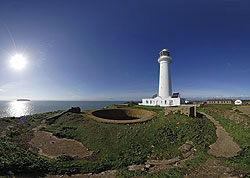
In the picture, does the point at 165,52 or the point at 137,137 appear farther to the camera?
the point at 165,52

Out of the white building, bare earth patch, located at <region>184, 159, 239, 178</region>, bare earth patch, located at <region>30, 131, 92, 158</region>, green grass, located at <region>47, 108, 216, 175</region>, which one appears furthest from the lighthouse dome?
bare earth patch, located at <region>30, 131, 92, 158</region>

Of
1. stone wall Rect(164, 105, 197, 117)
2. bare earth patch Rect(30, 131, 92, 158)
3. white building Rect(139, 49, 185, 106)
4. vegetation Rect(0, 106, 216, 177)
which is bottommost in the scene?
bare earth patch Rect(30, 131, 92, 158)

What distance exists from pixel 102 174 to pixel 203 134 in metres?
10.1

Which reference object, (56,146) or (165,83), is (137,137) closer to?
(56,146)

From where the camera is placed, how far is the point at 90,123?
15094mm

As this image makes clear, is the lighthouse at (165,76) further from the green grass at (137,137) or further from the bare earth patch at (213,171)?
the bare earth patch at (213,171)

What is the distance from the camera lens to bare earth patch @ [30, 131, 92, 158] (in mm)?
9625

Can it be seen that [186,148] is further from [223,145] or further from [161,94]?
[161,94]

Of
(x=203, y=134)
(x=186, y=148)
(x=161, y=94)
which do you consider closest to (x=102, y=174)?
(x=186, y=148)

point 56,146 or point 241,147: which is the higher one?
point 241,147

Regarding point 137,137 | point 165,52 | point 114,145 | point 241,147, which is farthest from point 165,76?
point 114,145

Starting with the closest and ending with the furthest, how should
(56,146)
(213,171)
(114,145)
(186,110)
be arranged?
(213,171)
(114,145)
(56,146)
(186,110)

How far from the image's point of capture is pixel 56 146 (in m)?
10.8

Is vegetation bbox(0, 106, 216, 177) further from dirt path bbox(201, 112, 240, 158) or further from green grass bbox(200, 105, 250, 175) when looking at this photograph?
A: green grass bbox(200, 105, 250, 175)
